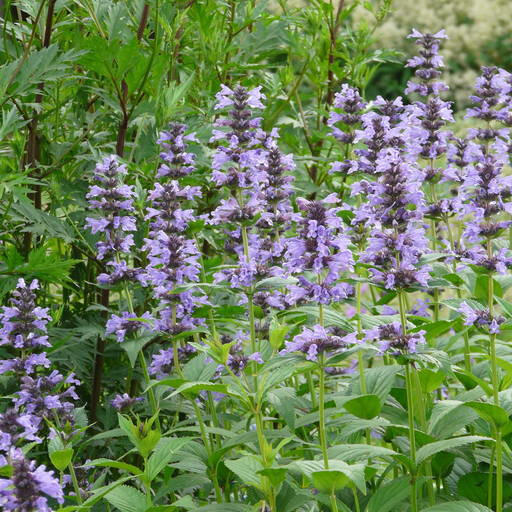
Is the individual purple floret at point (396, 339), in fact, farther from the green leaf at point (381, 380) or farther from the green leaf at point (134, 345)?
the green leaf at point (134, 345)

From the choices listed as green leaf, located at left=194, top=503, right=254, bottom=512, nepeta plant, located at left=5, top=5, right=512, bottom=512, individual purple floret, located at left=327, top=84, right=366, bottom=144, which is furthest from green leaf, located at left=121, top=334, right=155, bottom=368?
individual purple floret, located at left=327, top=84, right=366, bottom=144

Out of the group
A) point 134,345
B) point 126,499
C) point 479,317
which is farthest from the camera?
point 134,345

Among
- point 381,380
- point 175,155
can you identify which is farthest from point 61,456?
point 175,155

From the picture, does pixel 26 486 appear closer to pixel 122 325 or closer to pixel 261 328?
pixel 122 325

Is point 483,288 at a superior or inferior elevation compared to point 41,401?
superior

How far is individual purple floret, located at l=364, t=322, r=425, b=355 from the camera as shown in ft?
8.07

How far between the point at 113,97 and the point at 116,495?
61.4 inches

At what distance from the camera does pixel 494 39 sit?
46.1ft

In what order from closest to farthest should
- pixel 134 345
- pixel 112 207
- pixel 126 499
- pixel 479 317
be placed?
pixel 126 499
pixel 479 317
pixel 134 345
pixel 112 207

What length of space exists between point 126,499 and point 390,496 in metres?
0.77

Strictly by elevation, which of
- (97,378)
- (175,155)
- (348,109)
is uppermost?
(348,109)

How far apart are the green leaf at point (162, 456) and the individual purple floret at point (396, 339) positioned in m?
0.62

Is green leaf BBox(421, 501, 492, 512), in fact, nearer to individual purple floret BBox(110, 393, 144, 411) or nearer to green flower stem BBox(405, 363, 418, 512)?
green flower stem BBox(405, 363, 418, 512)

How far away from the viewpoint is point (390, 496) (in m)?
2.58
